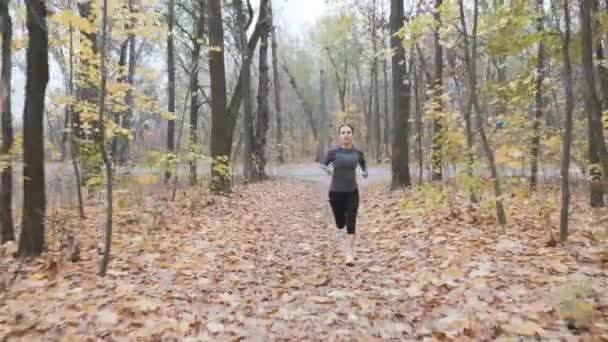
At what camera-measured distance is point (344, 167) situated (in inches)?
261

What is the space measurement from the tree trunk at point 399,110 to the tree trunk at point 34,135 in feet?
29.8

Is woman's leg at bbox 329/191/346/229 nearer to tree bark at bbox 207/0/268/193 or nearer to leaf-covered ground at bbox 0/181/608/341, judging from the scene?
leaf-covered ground at bbox 0/181/608/341

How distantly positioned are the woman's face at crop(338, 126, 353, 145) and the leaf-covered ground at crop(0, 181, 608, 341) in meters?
1.66

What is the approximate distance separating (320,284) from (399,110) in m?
8.51

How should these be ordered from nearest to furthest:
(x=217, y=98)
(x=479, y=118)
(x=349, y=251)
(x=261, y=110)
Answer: (x=349, y=251) < (x=479, y=118) < (x=217, y=98) < (x=261, y=110)

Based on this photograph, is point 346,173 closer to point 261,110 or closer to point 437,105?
point 437,105

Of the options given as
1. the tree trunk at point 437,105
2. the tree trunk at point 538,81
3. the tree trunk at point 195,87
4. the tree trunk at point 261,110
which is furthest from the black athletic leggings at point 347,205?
the tree trunk at point 261,110

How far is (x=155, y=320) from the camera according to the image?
12.8 ft

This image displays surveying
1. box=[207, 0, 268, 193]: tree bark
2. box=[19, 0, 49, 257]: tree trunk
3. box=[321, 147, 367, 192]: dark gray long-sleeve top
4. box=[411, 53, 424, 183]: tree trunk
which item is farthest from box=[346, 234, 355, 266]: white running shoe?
box=[411, 53, 424, 183]: tree trunk

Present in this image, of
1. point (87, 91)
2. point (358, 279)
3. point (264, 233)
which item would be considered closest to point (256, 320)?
point (358, 279)

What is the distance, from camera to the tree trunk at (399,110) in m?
12.4

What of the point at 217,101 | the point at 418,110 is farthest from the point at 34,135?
the point at 418,110

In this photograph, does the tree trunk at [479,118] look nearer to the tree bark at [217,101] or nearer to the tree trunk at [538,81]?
the tree trunk at [538,81]

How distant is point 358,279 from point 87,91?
34.4ft
